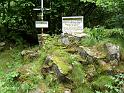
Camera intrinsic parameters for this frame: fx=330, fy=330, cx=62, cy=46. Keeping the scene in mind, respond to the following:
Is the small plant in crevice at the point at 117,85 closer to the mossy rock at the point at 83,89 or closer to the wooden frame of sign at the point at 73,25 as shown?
the mossy rock at the point at 83,89

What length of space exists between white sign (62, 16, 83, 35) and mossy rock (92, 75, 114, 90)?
2.23 meters

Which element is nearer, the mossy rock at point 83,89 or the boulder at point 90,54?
the mossy rock at point 83,89

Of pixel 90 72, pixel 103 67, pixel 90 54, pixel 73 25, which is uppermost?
pixel 73 25

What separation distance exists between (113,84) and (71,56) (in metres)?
1.43

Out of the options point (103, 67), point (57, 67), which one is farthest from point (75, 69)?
point (103, 67)

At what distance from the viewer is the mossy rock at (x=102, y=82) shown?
320 inches

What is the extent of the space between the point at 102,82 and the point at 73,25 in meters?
2.54

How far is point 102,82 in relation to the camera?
27.0 ft

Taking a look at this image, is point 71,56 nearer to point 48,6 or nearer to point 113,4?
point 113,4

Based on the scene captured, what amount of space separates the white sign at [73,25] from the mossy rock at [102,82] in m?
2.23

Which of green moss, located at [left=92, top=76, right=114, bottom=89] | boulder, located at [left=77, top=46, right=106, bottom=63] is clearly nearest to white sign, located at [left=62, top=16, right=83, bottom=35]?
boulder, located at [left=77, top=46, right=106, bottom=63]

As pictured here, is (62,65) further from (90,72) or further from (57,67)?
(90,72)

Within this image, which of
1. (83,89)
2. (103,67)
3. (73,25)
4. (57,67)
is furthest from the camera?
(73,25)

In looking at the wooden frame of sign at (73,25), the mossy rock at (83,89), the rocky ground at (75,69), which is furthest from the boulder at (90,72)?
the wooden frame of sign at (73,25)
